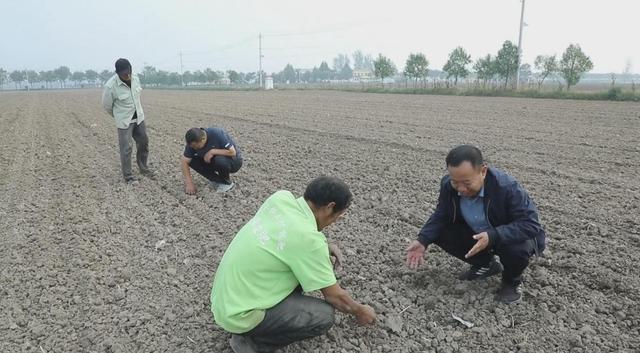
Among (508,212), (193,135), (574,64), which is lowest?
(508,212)

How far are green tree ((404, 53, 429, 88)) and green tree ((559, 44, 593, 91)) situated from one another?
14.0 metres

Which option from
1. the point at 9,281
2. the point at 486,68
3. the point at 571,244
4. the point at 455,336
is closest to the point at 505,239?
the point at 455,336

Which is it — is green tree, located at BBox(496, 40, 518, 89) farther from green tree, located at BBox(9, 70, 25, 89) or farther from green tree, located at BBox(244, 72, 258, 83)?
green tree, located at BBox(9, 70, 25, 89)

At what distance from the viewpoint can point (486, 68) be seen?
3522cm

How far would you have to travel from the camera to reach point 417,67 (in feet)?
143

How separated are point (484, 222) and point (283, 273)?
4.88ft

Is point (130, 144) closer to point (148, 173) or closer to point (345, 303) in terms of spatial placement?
point (148, 173)

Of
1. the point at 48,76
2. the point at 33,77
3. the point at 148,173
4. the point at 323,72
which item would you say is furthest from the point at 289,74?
the point at 148,173

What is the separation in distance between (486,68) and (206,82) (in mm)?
78469

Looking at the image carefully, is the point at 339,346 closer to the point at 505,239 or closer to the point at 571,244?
the point at 505,239

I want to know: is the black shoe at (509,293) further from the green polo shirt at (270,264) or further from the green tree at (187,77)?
the green tree at (187,77)

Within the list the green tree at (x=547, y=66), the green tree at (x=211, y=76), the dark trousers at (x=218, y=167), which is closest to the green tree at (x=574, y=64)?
the green tree at (x=547, y=66)

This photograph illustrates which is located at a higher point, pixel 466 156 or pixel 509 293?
pixel 466 156

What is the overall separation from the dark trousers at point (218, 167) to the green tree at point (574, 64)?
29402mm
